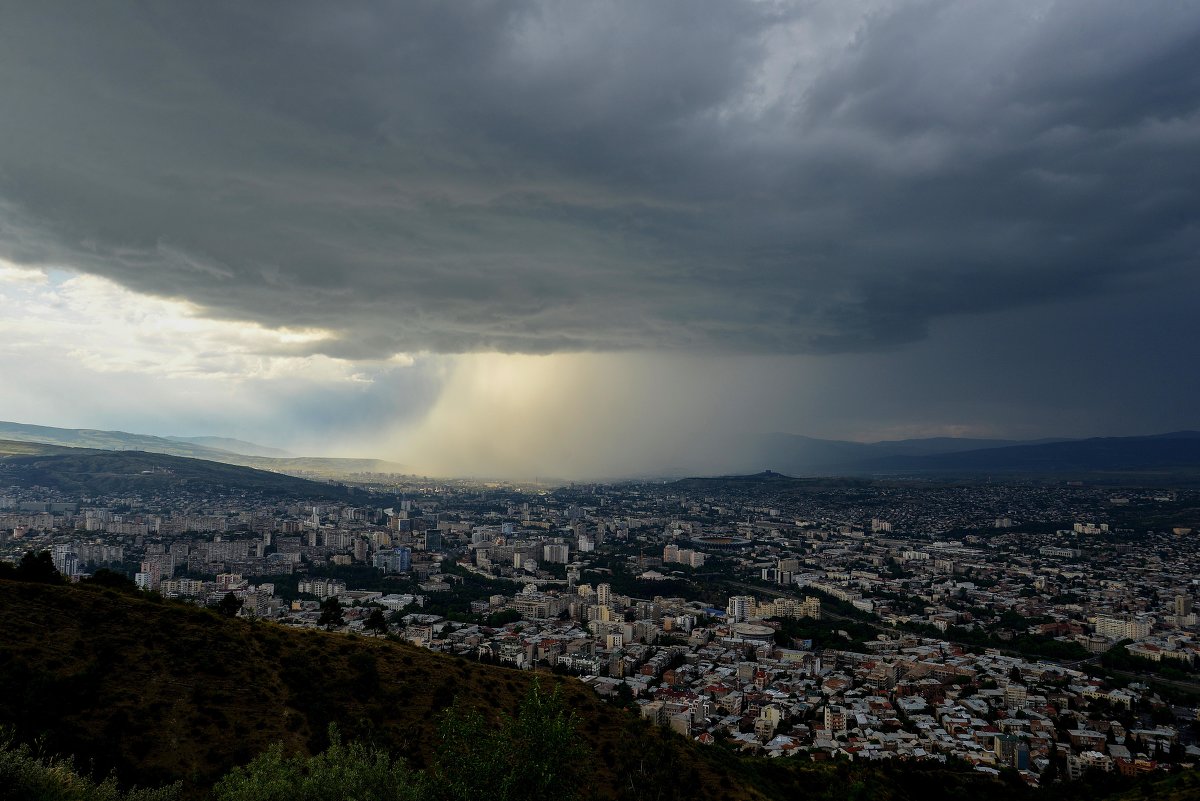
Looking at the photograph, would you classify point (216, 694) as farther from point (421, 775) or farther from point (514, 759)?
point (514, 759)

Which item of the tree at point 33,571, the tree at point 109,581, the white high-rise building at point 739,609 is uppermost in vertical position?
the tree at point 33,571

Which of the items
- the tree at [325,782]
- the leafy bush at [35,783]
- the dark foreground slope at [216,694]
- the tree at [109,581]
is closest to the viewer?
the leafy bush at [35,783]

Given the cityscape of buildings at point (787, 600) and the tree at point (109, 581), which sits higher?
the tree at point (109, 581)

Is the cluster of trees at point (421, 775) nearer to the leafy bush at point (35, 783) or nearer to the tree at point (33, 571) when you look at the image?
the leafy bush at point (35, 783)

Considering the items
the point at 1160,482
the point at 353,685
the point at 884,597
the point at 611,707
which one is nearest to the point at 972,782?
the point at 611,707

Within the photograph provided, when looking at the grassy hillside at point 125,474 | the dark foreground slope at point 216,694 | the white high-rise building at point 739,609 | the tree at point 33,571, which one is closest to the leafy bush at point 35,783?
the dark foreground slope at point 216,694

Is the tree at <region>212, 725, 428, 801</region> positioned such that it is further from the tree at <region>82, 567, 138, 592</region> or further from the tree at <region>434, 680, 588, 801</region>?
the tree at <region>82, 567, 138, 592</region>

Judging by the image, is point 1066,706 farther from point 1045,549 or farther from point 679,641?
point 1045,549
